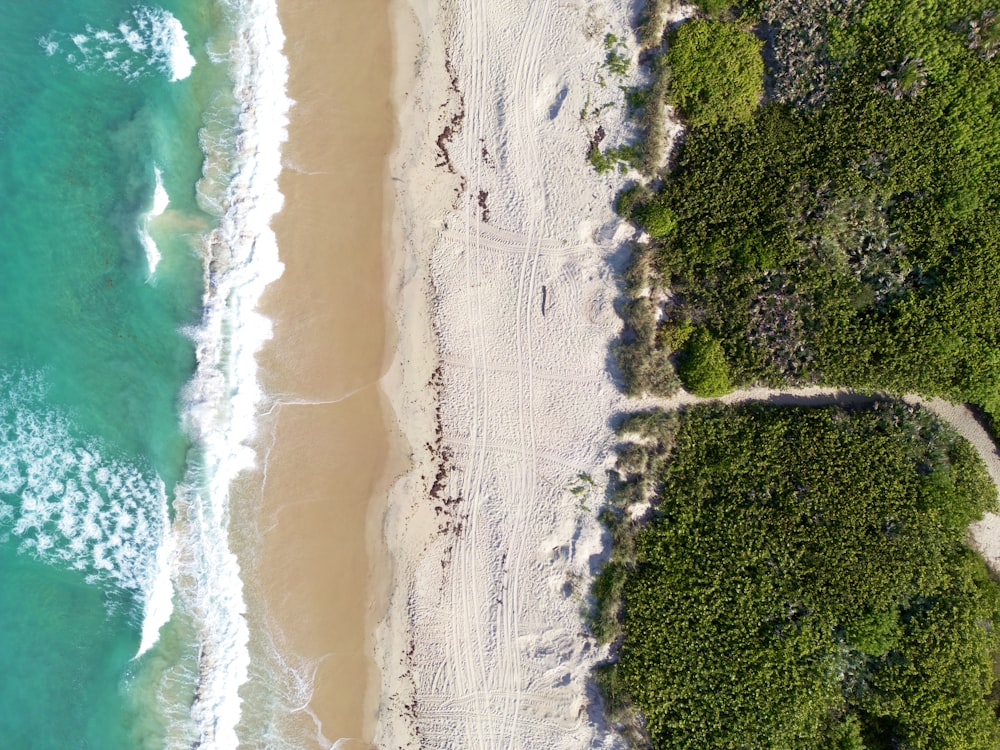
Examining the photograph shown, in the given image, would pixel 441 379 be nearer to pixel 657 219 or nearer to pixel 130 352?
pixel 657 219

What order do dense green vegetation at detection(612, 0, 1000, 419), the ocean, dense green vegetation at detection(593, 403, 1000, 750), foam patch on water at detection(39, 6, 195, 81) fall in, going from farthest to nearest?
1. foam patch on water at detection(39, 6, 195, 81)
2. the ocean
3. dense green vegetation at detection(612, 0, 1000, 419)
4. dense green vegetation at detection(593, 403, 1000, 750)

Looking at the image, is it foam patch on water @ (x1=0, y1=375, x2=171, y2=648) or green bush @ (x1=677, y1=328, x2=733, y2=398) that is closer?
green bush @ (x1=677, y1=328, x2=733, y2=398)

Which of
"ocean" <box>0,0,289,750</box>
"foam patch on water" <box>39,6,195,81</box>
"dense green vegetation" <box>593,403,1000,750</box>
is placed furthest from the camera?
"foam patch on water" <box>39,6,195,81</box>

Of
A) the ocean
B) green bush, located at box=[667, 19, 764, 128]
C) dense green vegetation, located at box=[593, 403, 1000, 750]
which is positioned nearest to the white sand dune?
dense green vegetation, located at box=[593, 403, 1000, 750]

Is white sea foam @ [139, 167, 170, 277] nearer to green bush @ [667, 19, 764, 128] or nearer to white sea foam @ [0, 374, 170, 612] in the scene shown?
white sea foam @ [0, 374, 170, 612]

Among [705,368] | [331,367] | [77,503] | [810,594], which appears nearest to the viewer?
[810,594]

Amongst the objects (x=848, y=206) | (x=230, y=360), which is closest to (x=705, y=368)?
(x=848, y=206)

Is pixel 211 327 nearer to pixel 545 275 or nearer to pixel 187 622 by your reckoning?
pixel 187 622
